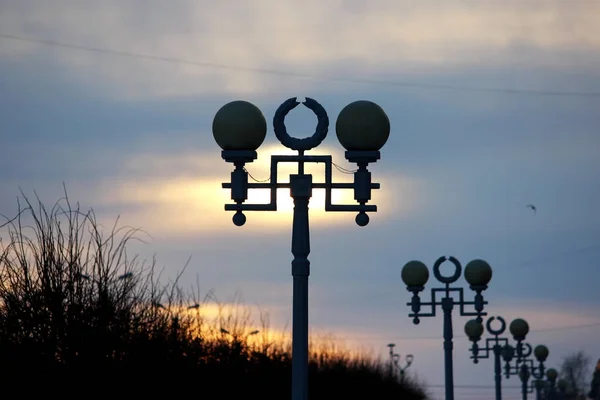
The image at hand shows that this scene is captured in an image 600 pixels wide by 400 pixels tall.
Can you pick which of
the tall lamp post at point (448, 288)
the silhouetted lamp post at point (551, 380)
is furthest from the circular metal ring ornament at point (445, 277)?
the silhouetted lamp post at point (551, 380)

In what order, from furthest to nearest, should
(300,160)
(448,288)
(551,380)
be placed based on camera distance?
(551,380)
(448,288)
(300,160)

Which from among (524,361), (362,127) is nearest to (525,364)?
(524,361)

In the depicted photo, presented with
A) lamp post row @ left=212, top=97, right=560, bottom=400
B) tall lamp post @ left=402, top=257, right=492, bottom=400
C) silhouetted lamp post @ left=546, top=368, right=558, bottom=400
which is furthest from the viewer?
silhouetted lamp post @ left=546, top=368, right=558, bottom=400

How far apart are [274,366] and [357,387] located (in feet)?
20.0

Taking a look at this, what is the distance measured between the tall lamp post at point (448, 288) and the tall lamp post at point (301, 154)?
12980mm

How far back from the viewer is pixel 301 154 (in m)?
14.3

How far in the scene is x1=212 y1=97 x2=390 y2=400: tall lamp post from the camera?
46.5 feet

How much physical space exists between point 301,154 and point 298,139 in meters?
0.18

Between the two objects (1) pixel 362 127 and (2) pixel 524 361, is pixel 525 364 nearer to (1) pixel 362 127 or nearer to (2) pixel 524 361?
(2) pixel 524 361

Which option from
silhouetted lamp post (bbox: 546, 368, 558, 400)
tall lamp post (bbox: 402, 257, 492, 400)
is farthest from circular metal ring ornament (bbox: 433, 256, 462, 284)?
silhouetted lamp post (bbox: 546, 368, 558, 400)

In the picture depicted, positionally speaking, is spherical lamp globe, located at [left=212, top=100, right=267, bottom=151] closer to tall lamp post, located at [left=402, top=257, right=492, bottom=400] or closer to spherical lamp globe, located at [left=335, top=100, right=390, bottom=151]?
spherical lamp globe, located at [left=335, top=100, right=390, bottom=151]

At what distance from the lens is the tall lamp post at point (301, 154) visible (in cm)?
1416

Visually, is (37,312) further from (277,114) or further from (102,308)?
(277,114)

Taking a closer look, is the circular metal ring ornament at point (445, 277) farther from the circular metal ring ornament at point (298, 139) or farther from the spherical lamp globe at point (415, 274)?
the circular metal ring ornament at point (298, 139)
